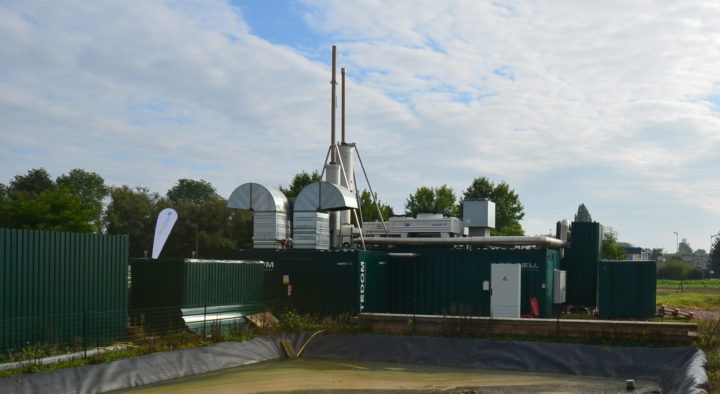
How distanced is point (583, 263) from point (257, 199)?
14004 millimetres

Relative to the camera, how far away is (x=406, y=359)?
20859 mm

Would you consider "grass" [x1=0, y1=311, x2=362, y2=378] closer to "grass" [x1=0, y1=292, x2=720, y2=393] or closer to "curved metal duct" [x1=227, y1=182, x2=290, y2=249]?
"grass" [x1=0, y1=292, x2=720, y2=393]

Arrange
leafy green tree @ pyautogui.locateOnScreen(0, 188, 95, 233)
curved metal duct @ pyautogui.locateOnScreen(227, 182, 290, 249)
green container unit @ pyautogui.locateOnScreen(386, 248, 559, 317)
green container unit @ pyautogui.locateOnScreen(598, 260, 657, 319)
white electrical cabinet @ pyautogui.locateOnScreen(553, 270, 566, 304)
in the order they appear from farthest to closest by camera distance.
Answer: leafy green tree @ pyautogui.locateOnScreen(0, 188, 95, 233), white electrical cabinet @ pyautogui.locateOnScreen(553, 270, 566, 304), green container unit @ pyautogui.locateOnScreen(598, 260, 657, 319), green container unit @ pyautogui.locateOnScreen(386, 248, 559, 317), curved metal duct @ pyautogui.locateOnScreen(227, 182, 290, 249)

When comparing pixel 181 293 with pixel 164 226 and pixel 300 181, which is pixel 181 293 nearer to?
pixel 164 226

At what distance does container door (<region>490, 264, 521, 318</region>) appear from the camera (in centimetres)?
Result: 2552

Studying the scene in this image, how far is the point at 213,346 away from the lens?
63.1 feet

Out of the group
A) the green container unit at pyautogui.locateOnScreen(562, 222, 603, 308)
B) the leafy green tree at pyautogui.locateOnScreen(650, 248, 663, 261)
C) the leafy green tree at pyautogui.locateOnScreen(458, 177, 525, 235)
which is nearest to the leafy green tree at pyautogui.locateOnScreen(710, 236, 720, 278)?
the leafy green tree at pyautogui.locateOnScreen(650, 248, 663, 261)

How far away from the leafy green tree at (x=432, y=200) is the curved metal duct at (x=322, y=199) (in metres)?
60.3

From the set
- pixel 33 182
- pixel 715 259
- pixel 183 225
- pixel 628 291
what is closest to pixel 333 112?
pixel 628 291

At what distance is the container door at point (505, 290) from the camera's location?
25.5m

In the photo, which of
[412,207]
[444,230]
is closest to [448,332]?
[444,230]

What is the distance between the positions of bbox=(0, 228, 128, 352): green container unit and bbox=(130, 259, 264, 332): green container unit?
109 cm

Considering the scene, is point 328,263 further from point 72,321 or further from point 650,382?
point 650,382

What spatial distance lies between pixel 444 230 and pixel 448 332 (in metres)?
7.70
